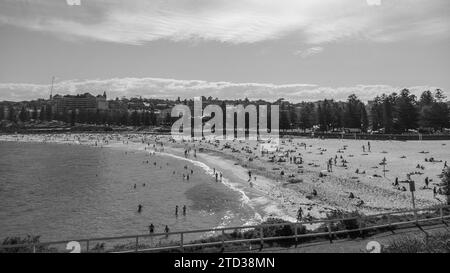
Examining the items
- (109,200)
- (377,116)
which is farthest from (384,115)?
(109,200)

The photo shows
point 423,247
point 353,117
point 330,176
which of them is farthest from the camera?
point 353,117

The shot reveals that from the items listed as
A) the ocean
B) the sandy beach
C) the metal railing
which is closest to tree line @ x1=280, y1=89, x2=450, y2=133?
the sandy beach

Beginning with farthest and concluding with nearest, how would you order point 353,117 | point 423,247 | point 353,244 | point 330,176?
point 353,117
point 330,176
point 353,244
point 423,247

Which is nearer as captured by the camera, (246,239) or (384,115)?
(246,239)

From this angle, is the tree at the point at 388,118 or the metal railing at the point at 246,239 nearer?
the metal railing at the point at 246,239

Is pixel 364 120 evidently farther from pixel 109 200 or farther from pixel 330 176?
pixel 109 200

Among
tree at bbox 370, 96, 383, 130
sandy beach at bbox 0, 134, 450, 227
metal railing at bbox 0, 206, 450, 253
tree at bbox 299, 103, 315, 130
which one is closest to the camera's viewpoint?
metal railing at bbox 0, 206, 450, 253

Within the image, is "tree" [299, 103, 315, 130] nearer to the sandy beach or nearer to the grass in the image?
the sandy beach

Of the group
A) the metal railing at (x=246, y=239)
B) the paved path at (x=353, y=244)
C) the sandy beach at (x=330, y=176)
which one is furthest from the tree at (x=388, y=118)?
the paved path at (x=353, y=244)

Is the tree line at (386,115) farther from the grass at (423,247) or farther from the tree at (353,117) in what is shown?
the grass at (423,247)

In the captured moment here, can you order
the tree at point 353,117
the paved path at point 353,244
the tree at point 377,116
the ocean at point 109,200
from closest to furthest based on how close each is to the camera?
1. the paved path at point 353,244
2. the ocean at point 109,200
3. the tree at point 377,116
4. the tree at point 353,117

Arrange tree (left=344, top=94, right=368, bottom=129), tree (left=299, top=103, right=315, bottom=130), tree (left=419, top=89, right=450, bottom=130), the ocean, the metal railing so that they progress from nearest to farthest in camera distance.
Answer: the metal railing → the ocean → tree (left=419, top=89, right=450, bottom=130) → tree (left=344, top=94, right=368, bottom=129) → tree (left=299, top=103, right=315, bottom=130)

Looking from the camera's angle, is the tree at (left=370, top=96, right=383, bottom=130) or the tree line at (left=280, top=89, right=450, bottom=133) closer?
the tree line at (left=280, top=89, right=450, bottom=133)

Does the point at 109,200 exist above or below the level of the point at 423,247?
below
